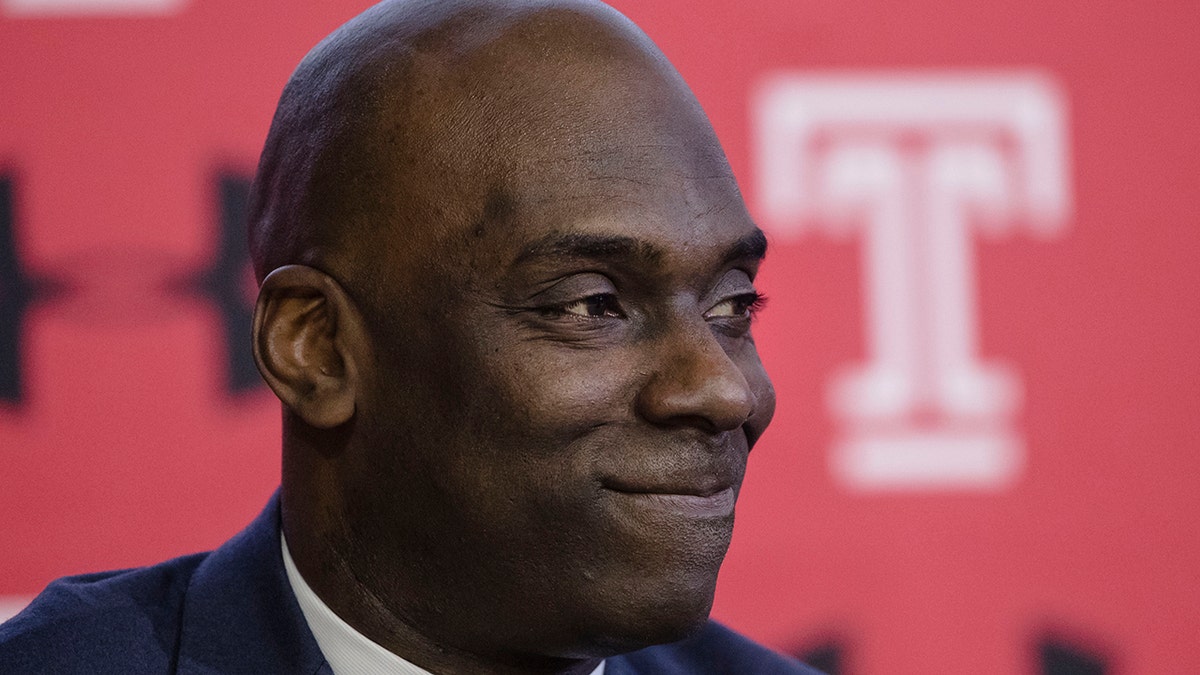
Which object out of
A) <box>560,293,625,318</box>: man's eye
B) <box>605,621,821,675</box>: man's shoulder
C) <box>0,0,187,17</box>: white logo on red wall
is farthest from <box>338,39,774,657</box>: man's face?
<box>0,0,187,17</box>: white logo on red wall

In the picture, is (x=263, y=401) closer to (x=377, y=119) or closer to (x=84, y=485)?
(x=84, y=485)

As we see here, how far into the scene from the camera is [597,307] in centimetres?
141

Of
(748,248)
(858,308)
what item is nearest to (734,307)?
(748,248)

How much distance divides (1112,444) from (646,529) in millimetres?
1385

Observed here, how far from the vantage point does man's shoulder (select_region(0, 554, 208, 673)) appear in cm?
147

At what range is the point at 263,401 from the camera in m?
2.32

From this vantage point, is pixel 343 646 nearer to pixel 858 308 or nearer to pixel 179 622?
pixel 179 622

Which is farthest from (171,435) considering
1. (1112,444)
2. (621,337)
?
(1112,444)

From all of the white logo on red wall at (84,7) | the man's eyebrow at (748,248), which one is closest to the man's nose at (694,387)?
the man's eyebrow at (748,248)

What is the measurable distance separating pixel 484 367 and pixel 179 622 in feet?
1.60

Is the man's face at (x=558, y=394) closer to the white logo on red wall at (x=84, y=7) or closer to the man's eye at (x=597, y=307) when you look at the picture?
the man's eye at (x=597, y=307)

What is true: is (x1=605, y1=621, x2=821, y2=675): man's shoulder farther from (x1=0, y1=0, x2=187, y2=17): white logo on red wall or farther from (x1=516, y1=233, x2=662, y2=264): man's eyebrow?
(x1=0, y1=0, x2=187, y2=17): white logo on red wall

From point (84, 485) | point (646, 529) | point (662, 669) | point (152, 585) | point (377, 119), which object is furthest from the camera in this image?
point (84, 485)

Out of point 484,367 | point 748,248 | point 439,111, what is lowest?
point 484,367
